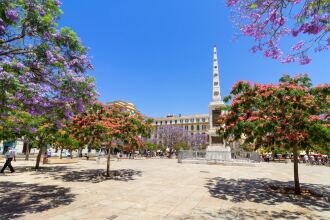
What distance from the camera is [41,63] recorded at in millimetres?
7746

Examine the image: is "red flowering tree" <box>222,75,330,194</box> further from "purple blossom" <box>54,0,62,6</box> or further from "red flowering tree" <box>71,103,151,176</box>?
"purple blossom" <box>54,0,62,6</box>

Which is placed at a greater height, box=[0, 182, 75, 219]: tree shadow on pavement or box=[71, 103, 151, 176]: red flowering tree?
box=[71, 103, 151, 176]: red flowering tree

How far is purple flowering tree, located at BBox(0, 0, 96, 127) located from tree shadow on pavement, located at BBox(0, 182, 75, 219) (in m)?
3.14

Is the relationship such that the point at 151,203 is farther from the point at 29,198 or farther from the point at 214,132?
the point at 214,132

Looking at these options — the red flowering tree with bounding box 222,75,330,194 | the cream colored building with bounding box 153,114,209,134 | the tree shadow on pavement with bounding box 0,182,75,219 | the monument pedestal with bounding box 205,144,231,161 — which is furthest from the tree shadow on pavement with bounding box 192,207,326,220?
the cream colored building with bounding box 153,114,209,134

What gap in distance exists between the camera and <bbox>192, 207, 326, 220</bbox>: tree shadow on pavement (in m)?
7.08

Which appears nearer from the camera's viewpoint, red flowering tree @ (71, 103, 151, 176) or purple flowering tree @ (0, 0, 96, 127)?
purple flowering tree @ (0, 0, 96, 127)

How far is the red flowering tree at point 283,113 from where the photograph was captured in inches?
405

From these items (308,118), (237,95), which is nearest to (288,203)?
(308,118)

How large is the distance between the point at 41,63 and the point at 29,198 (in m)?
5.04

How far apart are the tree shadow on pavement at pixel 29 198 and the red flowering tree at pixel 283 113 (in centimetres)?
777

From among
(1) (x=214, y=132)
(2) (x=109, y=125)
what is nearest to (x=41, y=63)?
(2) (x=109, y=125)

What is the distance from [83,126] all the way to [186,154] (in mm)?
21029

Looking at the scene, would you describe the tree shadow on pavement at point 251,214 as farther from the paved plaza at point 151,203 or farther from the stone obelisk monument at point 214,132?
the stone obelisk monument at point 214,132
